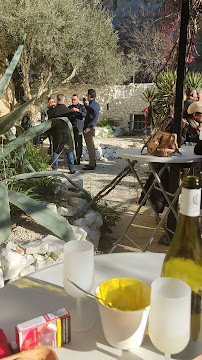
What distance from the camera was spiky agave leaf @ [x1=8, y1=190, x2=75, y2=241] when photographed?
2260 mm

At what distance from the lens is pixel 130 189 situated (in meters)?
A: 6.02

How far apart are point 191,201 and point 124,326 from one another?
1.01 ft

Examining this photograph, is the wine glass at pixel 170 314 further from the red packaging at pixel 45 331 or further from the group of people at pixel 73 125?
the group of people at pixel 73 125

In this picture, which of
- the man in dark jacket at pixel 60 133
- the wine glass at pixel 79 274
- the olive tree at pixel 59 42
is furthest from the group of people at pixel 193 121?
the olive tree at pixel 59 42

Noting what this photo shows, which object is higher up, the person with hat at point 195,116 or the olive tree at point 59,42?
the olive tree at point 59,42

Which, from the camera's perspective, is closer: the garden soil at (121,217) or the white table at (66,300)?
the white table at (66,300)

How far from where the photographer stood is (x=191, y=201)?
2.65 ft

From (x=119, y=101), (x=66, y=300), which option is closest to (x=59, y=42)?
(x=119, y=101)

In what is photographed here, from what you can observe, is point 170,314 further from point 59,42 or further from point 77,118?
point 59,42

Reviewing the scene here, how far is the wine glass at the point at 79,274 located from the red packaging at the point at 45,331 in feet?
0.20

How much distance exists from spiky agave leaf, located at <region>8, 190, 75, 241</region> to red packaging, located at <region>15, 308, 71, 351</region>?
4.50 feet

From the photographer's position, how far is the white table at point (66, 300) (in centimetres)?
84

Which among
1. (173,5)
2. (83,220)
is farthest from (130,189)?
(173,5)

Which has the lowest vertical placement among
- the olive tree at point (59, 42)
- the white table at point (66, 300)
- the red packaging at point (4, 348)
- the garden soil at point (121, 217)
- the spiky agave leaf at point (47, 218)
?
the garden soil at point (121, 217)
